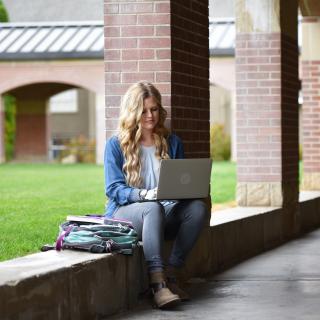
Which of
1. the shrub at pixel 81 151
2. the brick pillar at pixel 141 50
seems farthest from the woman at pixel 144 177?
the shrub at pixel 81 151

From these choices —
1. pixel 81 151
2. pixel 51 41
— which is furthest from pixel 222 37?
pixel 81 151

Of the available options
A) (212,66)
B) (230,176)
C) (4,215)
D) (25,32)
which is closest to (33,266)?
(4,215)

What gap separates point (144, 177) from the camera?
7.11 metres

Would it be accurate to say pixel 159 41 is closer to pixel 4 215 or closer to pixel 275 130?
pixel 275 130

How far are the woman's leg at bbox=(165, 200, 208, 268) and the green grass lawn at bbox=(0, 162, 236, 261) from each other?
1.84 m

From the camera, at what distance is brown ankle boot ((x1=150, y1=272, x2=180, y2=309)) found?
6586 mm

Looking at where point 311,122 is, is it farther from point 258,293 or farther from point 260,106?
point 258,293

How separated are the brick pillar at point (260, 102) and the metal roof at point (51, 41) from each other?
25.1 metres

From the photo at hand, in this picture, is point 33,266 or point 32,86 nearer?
point 33,266

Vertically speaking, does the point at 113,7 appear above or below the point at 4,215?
above

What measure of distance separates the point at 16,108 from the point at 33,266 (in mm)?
37003

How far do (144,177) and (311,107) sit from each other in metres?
8.87

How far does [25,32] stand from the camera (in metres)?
39.9

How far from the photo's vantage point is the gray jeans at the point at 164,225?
665cm
